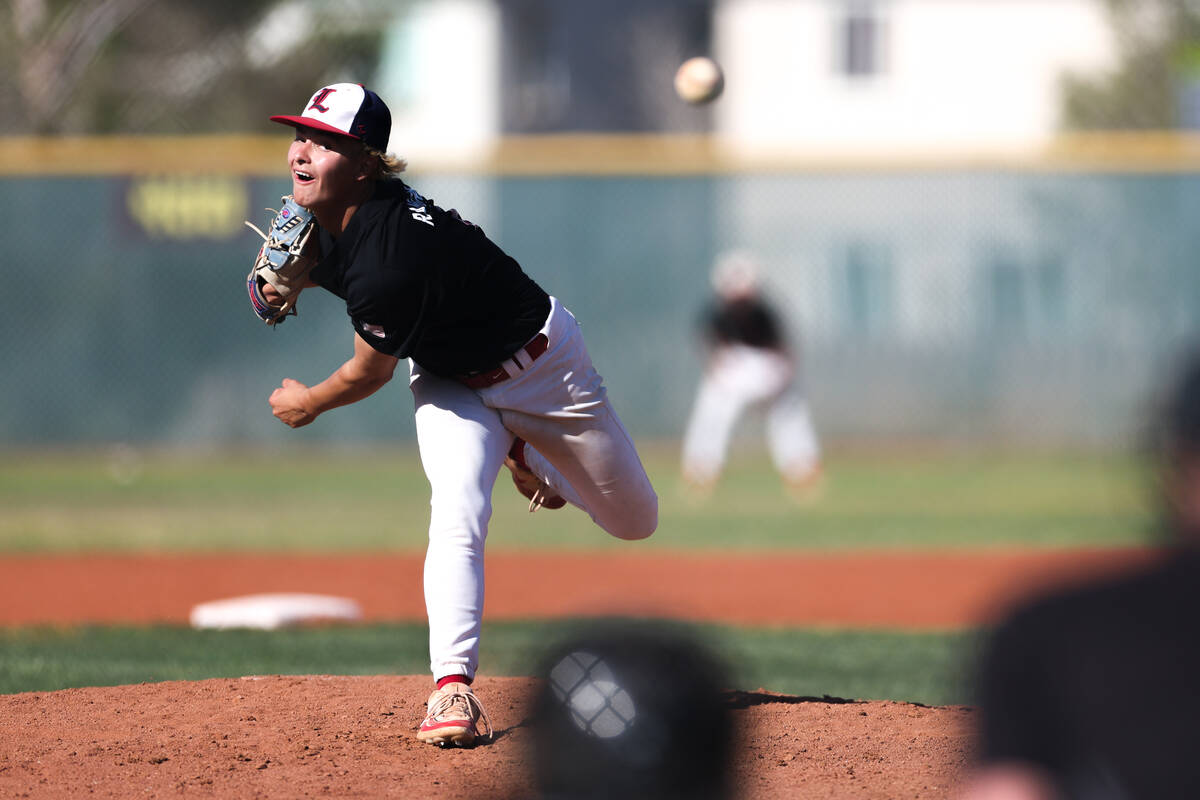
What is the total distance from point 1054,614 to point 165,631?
5.53m

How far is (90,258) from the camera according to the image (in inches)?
574

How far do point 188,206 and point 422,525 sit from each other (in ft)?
17.8

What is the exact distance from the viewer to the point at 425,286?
11.8 ft

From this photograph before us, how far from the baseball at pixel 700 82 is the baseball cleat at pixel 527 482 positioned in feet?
9.40

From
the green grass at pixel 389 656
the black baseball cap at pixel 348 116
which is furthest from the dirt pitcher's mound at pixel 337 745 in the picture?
the black baseball cap at pixel 348 116

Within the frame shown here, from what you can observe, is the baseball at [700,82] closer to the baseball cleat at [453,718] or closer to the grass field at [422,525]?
the grass field at [422,525]

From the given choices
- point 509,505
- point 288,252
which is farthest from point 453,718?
point 509,505

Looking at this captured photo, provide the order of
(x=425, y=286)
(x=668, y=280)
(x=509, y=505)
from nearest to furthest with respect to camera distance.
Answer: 1. (x=425, y=286)
2. (x=509, y=505)
3. (x=668, y=280)

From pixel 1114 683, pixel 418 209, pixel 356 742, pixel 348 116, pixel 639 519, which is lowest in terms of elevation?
pixel 356 742

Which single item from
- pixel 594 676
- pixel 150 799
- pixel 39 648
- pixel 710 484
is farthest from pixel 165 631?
pixel 710 484

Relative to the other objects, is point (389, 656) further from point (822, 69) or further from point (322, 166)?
point (822, 69)

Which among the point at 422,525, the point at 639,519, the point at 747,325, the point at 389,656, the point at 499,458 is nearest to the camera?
the point at 499,458

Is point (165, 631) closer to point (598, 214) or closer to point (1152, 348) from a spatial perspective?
point (598, 214)

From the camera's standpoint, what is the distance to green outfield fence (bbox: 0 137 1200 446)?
14.4 m
